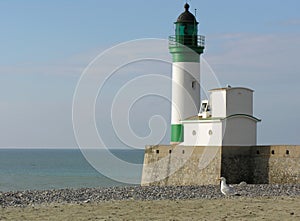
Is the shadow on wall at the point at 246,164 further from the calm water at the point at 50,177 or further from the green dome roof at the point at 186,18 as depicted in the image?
the calm water at the point at 50,177

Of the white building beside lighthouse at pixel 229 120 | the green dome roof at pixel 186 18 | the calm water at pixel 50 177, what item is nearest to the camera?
the white building beside lighthouse at pixel 229 120

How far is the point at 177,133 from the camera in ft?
80.8

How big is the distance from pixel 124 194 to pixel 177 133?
348 inches

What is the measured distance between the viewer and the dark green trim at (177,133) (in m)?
24.5

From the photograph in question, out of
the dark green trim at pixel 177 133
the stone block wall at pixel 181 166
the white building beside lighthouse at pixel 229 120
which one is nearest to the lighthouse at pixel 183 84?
the dark green trim at pixel 177 133

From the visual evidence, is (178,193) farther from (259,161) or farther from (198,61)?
(198,61)

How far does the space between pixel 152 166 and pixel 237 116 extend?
428 cm

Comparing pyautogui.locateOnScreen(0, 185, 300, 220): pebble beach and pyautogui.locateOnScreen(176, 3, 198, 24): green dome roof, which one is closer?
pyautogui.locateOnScreen(0, 185, 300, 220): pebble beach

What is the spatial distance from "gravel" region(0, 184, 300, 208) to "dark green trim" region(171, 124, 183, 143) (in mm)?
6495

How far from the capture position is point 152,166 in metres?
24.8

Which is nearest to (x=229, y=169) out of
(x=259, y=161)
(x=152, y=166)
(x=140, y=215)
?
(x=259, y=161)

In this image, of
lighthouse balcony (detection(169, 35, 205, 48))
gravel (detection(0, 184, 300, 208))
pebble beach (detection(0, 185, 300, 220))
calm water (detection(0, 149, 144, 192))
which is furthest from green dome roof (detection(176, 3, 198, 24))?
calm water (detection(0, 149, 144, 192))

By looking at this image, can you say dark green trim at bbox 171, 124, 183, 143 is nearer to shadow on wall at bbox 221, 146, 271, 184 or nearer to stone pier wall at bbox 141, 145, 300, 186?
stone pier wall at bbox 141, 145, 300, 186

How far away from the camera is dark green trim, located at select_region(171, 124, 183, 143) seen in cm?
2448
